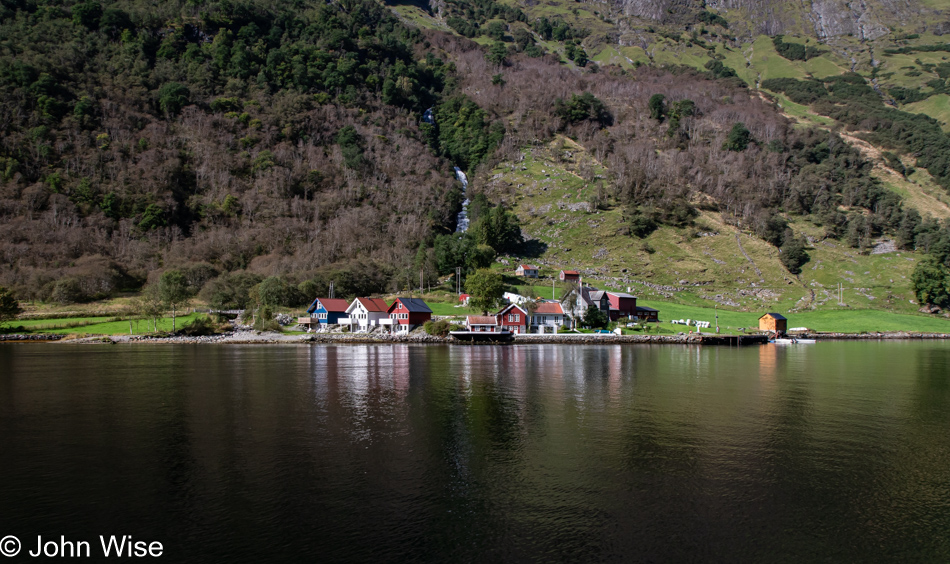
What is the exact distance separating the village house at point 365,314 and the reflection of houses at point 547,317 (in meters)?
24.7

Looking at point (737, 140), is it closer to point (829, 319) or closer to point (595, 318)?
point (829, 319)

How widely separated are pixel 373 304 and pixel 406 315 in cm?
786

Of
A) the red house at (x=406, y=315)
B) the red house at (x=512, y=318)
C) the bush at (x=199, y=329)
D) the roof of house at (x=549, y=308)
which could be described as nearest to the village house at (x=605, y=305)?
the roof of house at (x=549, y=308)

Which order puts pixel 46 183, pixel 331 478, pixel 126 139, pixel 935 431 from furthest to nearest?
pixel 126 139, pixel 46 183, pixel 935 431, pixel 331 478

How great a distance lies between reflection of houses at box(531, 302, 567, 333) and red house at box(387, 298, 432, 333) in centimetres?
1746

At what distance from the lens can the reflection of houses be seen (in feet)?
286

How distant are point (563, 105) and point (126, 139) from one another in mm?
135178

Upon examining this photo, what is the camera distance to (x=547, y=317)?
87875 mm

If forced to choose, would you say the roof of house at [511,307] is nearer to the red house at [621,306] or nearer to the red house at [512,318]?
the red house at [512,318]

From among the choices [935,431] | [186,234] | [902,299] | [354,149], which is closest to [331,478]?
[935,431]

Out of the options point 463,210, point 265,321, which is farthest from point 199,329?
point 463,210

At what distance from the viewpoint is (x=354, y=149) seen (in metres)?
166

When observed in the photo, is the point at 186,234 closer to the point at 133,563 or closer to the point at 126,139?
the point at 126,139

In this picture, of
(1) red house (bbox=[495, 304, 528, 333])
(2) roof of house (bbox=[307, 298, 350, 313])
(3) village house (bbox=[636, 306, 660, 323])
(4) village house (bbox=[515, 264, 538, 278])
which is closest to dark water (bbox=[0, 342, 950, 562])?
(1) red house (bbox=[495, 304, 528, 333])
